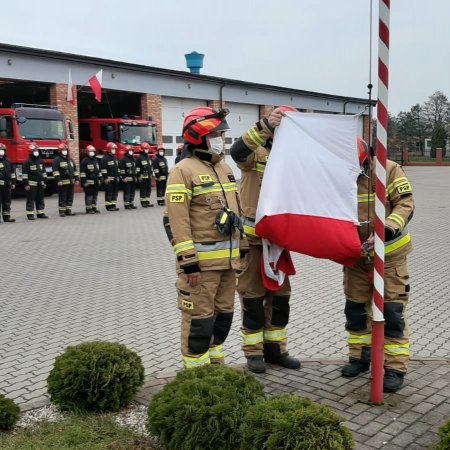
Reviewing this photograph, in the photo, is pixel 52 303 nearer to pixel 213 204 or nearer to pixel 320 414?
pixel 213 204

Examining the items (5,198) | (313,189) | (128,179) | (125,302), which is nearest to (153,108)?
(128,179)

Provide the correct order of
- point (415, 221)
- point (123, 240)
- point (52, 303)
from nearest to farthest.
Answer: point (52, 303)
point (123, 240)
point (415, 221)

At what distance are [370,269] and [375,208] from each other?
668 mm

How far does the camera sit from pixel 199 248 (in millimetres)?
4137

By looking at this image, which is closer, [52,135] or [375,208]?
[375,208]

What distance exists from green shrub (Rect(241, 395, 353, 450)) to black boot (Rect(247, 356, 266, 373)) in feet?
5.32

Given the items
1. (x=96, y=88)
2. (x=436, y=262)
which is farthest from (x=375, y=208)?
(x=96, y=88)

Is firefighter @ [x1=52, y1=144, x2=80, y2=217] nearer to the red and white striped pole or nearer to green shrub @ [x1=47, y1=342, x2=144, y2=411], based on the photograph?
green shrub @ [x1=47, y1=342, x2=144, y2=411]

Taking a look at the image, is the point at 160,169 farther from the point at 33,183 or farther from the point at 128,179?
the point at 33,183

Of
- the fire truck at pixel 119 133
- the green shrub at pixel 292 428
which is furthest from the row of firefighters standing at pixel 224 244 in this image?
the fire truck at pixel 119 133

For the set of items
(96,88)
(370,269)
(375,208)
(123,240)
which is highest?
(96,88)

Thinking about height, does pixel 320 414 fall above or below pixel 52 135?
below

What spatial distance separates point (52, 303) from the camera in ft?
23.9

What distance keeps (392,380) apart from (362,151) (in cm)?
168
